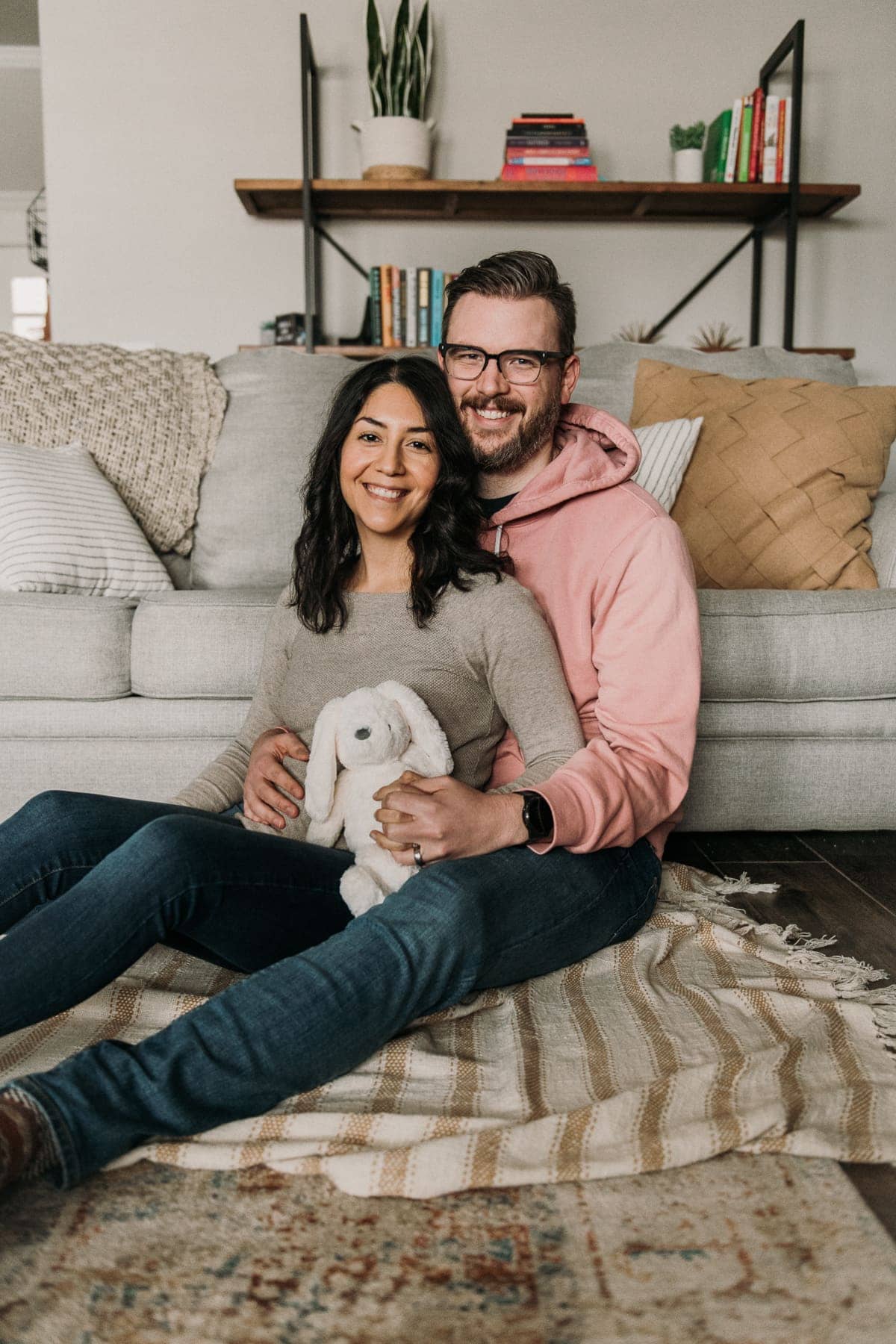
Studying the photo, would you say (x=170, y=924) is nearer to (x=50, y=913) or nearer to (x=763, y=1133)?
(x=50, y=913)

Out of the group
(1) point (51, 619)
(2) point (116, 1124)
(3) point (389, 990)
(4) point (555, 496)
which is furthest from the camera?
(1) point (51, 619)

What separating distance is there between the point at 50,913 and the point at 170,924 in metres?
0.12

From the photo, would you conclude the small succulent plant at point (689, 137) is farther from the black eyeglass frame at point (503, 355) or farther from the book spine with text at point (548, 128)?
the black eyeglass frame at point (503, 355)

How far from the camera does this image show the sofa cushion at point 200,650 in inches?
74.9

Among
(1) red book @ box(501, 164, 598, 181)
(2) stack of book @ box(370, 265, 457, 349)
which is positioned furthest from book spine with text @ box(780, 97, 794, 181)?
(2) stack of book @ box(370, 265, 457, 349)

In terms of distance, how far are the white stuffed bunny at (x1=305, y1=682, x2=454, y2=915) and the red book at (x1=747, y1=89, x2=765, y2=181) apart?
9.43ft

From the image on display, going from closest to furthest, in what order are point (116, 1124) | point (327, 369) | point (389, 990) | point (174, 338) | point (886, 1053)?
point (116, 1124), point (389, 990), point (886, 1053), point (327, 369), point (174, 338)

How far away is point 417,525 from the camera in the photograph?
4.53 feet

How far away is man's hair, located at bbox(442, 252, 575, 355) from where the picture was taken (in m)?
1.41

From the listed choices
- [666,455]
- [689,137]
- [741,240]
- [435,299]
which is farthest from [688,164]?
[666,455]

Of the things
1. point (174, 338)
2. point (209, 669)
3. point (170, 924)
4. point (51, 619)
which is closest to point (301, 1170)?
point (170, 924)

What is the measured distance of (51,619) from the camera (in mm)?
1899

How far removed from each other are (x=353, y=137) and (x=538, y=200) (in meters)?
0.67

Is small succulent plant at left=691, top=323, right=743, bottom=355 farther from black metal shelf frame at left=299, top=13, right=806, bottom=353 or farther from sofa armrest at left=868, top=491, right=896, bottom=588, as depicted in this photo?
sofa armrest at left=868, top=491, right=896, bottom=588
